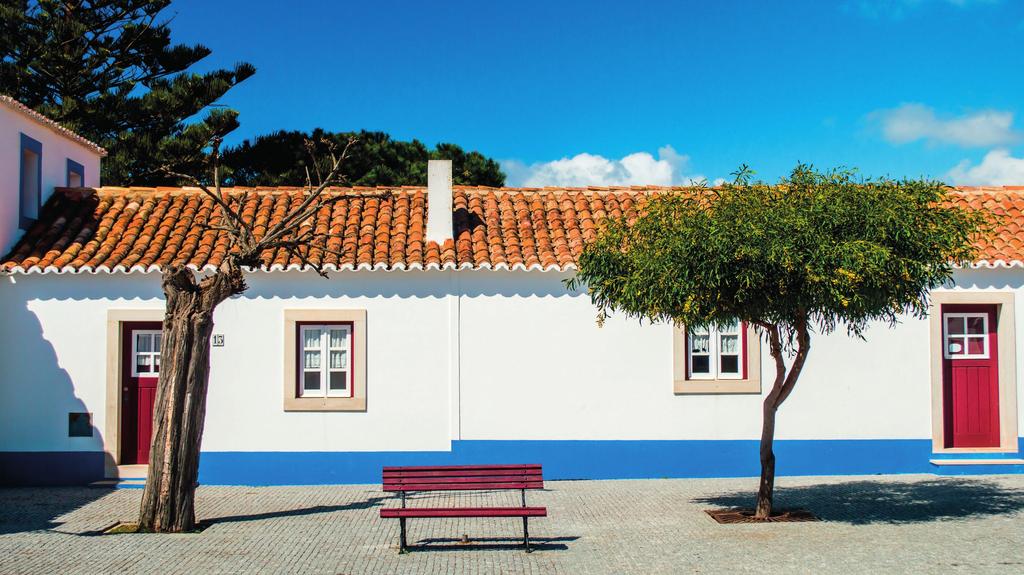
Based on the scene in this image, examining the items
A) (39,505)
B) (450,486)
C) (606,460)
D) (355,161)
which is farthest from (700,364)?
(355,161)

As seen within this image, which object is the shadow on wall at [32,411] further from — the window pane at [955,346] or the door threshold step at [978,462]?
the window pane at [955,346]

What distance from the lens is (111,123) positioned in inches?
1011

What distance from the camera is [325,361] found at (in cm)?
1227

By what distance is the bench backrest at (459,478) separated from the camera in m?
9.07

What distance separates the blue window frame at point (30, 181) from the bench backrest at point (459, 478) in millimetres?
7146

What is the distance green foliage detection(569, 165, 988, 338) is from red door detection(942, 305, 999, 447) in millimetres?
4398

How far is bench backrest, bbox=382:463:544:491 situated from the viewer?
29.8ft

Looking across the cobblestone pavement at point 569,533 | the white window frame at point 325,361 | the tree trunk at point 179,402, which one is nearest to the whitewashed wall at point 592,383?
the cobblestone pavement at point 569,533

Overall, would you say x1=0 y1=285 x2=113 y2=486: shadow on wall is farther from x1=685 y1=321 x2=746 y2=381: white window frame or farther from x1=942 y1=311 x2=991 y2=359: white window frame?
x1=942 y1=311 x2=991 y2=359: white window frame

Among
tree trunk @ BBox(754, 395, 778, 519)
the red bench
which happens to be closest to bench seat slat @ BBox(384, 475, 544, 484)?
the red bench

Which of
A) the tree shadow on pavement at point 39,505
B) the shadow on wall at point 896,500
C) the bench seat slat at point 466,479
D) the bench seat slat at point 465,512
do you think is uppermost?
the bench seat slat at point 466,479

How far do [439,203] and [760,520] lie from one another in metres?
5.92

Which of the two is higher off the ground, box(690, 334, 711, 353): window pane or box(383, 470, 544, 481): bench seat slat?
box(690, 334, 711, 353): window pane

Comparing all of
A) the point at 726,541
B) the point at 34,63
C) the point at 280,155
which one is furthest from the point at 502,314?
the point at 34,63
